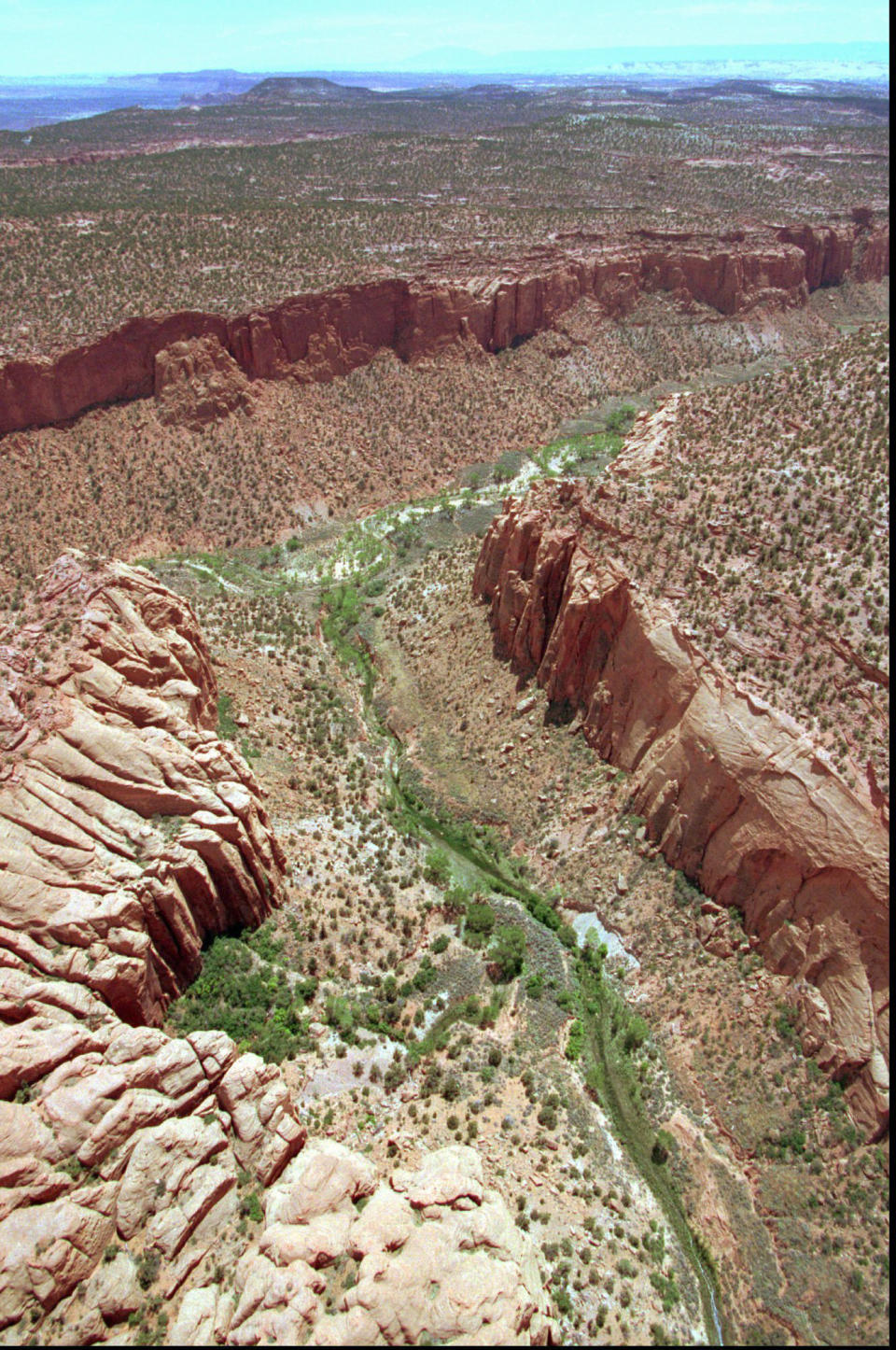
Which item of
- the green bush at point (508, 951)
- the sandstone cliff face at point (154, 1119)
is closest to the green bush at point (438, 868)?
the green bush at point (508, 951)

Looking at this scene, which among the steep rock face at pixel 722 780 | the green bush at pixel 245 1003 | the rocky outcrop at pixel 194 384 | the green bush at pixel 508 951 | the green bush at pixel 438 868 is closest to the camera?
the steep rock face at pixel 722 780

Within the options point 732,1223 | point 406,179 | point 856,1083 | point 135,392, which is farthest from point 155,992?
point 406,179

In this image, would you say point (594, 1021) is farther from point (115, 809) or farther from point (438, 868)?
point (115, 809)

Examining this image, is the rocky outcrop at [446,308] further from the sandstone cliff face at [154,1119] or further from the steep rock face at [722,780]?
the sandstone cliff face at [154,1119]

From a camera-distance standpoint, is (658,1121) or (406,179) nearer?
(658,1121)

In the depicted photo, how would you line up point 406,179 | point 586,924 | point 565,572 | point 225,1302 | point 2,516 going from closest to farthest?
1. point 225,1302
2. point 586,924
3. point 565,572
4. point 2,516
5. point 406,179

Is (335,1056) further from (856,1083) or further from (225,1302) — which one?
(856,1083)
